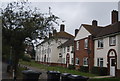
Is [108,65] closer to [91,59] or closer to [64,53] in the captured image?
[91,59]

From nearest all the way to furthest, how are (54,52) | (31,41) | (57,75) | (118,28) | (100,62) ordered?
(57,75) → (31,41) → (118,28) → (100,62) → (54,52)

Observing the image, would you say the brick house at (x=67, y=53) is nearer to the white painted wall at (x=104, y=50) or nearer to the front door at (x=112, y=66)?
the white painted wall at (x=104, y=50)

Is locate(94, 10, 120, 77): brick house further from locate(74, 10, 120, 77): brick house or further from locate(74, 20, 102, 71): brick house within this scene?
locate(74, 20, 102, 71): brick house

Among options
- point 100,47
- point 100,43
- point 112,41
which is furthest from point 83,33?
point 112,41

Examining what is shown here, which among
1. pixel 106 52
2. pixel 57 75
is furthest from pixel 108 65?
pixel 57 75

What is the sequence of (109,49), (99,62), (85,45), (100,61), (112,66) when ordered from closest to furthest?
Answer: (112,66) → (109,49) → (100,61) → (99,62) → (85,45)

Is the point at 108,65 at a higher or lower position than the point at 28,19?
lower

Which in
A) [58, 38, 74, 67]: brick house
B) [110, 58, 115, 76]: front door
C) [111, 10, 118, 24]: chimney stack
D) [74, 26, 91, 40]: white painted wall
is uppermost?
[111, 10, 118, 24]: chimney stack

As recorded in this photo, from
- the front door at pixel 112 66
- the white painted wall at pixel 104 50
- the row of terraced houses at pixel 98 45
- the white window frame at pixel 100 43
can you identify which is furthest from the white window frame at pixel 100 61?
the front door at pixel 112 66

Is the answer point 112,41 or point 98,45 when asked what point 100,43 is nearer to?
point 98,45

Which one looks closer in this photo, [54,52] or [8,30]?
[8,30]

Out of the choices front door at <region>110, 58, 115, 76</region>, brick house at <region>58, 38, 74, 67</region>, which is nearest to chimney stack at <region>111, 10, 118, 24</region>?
front door at <region>110, 58, 115, 76</region>

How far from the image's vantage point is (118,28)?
2923 centimetres

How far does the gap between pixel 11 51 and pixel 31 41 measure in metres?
2.66
